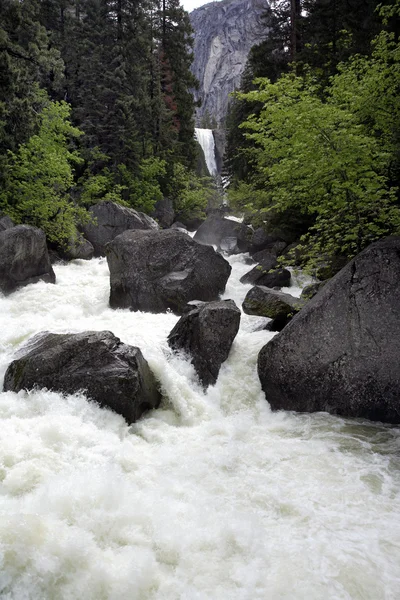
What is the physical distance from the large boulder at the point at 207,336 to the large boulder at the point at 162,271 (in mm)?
3408

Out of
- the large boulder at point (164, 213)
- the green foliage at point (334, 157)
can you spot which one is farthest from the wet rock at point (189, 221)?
the green foliage at point (334, 157)

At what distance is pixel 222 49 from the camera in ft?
379

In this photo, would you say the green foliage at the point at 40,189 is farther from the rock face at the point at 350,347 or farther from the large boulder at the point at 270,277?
the rock face at the point at 350,347

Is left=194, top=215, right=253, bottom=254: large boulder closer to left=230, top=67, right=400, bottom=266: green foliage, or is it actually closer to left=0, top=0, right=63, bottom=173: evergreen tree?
left=0, top=0, right=63, bottom=173: evergreen tree

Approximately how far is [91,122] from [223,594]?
25662mm

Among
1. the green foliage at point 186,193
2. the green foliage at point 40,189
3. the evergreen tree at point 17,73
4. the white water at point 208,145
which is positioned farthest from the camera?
the white water at point 208,145

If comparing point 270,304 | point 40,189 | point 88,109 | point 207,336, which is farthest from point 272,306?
point 88,109

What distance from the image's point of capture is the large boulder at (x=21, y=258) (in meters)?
13.1

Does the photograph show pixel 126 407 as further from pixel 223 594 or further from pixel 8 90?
pixel 8 90

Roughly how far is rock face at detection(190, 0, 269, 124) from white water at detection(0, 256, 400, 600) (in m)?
113

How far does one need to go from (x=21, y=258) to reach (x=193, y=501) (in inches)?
444

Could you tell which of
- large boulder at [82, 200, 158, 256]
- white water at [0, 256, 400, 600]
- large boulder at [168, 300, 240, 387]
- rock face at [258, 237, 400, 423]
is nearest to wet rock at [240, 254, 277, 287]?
large boulder at [82, 200, 158, 256]

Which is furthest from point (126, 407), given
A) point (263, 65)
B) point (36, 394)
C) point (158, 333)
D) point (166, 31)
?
point (166, 31)

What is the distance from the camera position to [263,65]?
2139cm
